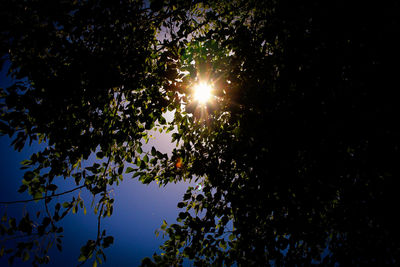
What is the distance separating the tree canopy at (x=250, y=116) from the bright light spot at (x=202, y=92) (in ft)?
0.37

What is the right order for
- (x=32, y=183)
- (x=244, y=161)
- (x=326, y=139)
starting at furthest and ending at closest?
1. (x=244, y=161)
2. (x=326, y=139)
3. (x=32, y=183)

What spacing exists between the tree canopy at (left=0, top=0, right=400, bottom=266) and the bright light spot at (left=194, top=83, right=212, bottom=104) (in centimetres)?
11

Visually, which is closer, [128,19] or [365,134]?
[365,134]

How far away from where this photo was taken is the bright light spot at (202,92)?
3102 millimetres

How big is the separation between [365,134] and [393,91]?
66cm

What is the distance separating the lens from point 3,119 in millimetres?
2270

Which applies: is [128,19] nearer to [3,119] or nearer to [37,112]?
[37,112]

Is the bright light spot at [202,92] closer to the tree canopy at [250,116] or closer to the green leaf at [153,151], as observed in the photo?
the tree canopy at [250,116]

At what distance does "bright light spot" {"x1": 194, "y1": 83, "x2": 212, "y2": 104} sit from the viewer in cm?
310

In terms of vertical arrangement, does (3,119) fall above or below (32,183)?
above

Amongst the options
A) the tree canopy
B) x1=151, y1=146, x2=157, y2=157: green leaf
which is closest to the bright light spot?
the tree canopy

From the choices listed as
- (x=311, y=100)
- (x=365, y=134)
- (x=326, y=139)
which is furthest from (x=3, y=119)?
(x=365, y=134)

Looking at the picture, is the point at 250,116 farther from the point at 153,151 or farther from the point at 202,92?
the point at 153,151

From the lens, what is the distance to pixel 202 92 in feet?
10.4
